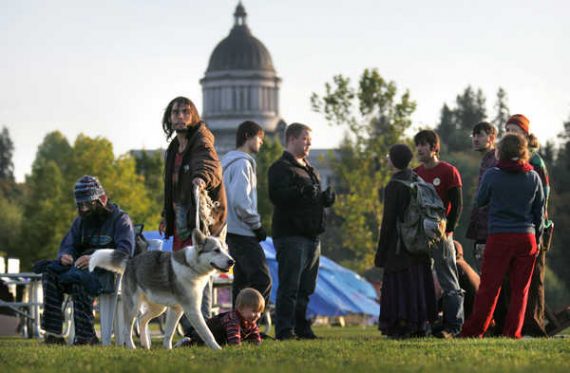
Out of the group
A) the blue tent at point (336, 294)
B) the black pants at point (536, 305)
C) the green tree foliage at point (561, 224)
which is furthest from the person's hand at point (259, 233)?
the green tree foliage at point (561, 224)

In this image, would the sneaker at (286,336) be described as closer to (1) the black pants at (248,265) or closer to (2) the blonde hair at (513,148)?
(1) the black pants at (248,265)

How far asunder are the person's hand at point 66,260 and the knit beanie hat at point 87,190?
0.53m

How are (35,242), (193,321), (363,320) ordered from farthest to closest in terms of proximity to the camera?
(35,242), (363,320), (193,321)

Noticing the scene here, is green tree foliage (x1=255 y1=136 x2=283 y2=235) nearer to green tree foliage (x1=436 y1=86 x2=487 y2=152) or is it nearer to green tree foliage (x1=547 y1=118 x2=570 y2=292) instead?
green tree foliage (x1=547 y1=118 x2=570 y2=292)

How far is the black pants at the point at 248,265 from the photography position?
12.5 meters

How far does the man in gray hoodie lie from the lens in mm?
12492

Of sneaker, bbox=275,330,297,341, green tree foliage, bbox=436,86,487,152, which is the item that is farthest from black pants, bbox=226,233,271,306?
green tree foliage, bbox=436,86,487,152

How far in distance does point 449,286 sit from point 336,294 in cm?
2353

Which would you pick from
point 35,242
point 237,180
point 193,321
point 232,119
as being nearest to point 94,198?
point 237,180

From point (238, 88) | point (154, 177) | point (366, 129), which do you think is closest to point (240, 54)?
point (238, 88)

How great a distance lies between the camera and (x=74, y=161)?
64.3 meters

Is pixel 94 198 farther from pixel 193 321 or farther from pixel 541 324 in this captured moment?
pixel 541 324

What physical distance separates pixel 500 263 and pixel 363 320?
27882 millimetres

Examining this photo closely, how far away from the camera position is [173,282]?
10.6 meters
